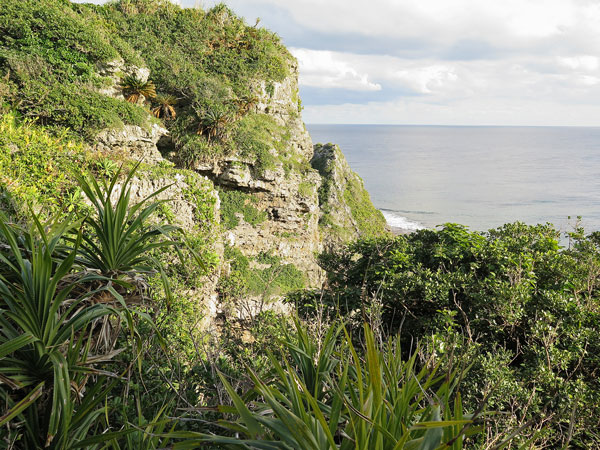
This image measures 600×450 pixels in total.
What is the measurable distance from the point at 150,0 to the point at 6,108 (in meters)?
14.6

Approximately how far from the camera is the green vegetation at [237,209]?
18.1 meters

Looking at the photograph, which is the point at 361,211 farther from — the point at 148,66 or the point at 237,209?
the point at 148,66

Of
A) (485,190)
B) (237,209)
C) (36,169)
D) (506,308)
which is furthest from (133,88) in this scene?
(485,190)

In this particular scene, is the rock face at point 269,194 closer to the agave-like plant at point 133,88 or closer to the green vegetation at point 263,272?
the green vegetation at point 263,272

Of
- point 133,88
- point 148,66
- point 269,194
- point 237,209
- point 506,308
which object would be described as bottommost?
point 506,308

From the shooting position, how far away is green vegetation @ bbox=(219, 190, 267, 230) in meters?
18.1

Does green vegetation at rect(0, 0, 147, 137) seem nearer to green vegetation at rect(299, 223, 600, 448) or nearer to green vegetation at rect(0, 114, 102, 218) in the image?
green vegetation at rect(0, 114, 102, 218)

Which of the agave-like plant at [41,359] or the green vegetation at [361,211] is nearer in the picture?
the agave-like plant at [41,359]

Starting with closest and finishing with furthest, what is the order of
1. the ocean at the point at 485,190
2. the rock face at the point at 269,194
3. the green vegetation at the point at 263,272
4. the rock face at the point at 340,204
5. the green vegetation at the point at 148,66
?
the green vegetation at the point at 148,66, the rock face at the point at 269,194, the green vegetation at the point at 263,272, the rock face at the point at 340,204, the ocean at the point at 485,190

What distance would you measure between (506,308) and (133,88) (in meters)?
15.4

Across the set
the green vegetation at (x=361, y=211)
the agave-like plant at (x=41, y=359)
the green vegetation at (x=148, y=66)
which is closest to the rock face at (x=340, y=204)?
the green vegetation at (x=361, y=211)

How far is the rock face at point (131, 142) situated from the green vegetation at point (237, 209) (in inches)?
194

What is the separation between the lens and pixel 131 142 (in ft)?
42.0

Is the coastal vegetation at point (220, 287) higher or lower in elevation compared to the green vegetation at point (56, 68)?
lower
